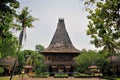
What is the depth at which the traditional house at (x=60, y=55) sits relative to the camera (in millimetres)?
61188

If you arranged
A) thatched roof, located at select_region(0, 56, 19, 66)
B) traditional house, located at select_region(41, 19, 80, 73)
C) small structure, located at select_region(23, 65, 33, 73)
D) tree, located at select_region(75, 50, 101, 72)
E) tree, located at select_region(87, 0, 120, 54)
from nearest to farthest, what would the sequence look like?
tree, located at select_region(87, 0, 120, 54)
thatched roof, located at select_region(0, 56, 19, 66)
tree, located at select_region(75, 50, 101, 72)
traditional house, located at select_region(41, 19, 80, 73)
small structure, located at select_region(23, 65, 33, 73)

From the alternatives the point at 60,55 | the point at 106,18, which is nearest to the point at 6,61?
the point at 60,55

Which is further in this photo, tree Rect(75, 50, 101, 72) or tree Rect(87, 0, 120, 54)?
tree Rect(75, 50, 101, 72)

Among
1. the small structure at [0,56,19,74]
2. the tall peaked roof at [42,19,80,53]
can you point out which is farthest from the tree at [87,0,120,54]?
the tall peaked roof at [42,19,80,53]

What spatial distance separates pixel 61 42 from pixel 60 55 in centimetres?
410

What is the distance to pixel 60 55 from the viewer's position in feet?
206

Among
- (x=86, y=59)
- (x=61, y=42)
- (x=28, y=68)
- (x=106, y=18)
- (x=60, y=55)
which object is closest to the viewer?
(x=106, y=18)

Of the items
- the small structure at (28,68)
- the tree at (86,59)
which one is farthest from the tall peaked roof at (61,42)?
the small structure at (28,68)

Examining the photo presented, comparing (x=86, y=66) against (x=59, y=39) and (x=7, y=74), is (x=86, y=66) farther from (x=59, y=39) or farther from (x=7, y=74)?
(x=7, y=74)

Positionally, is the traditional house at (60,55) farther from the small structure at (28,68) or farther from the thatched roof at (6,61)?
the thatched roof at (6,61)

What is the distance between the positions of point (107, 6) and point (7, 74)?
4372 cm

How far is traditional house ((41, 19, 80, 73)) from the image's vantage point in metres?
61.2

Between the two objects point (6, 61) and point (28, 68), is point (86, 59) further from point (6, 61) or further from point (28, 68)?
point (6, 61)

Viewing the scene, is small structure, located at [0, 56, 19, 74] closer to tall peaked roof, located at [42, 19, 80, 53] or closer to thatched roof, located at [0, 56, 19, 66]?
thatched roof, located at [0, 56, 19, 66]
